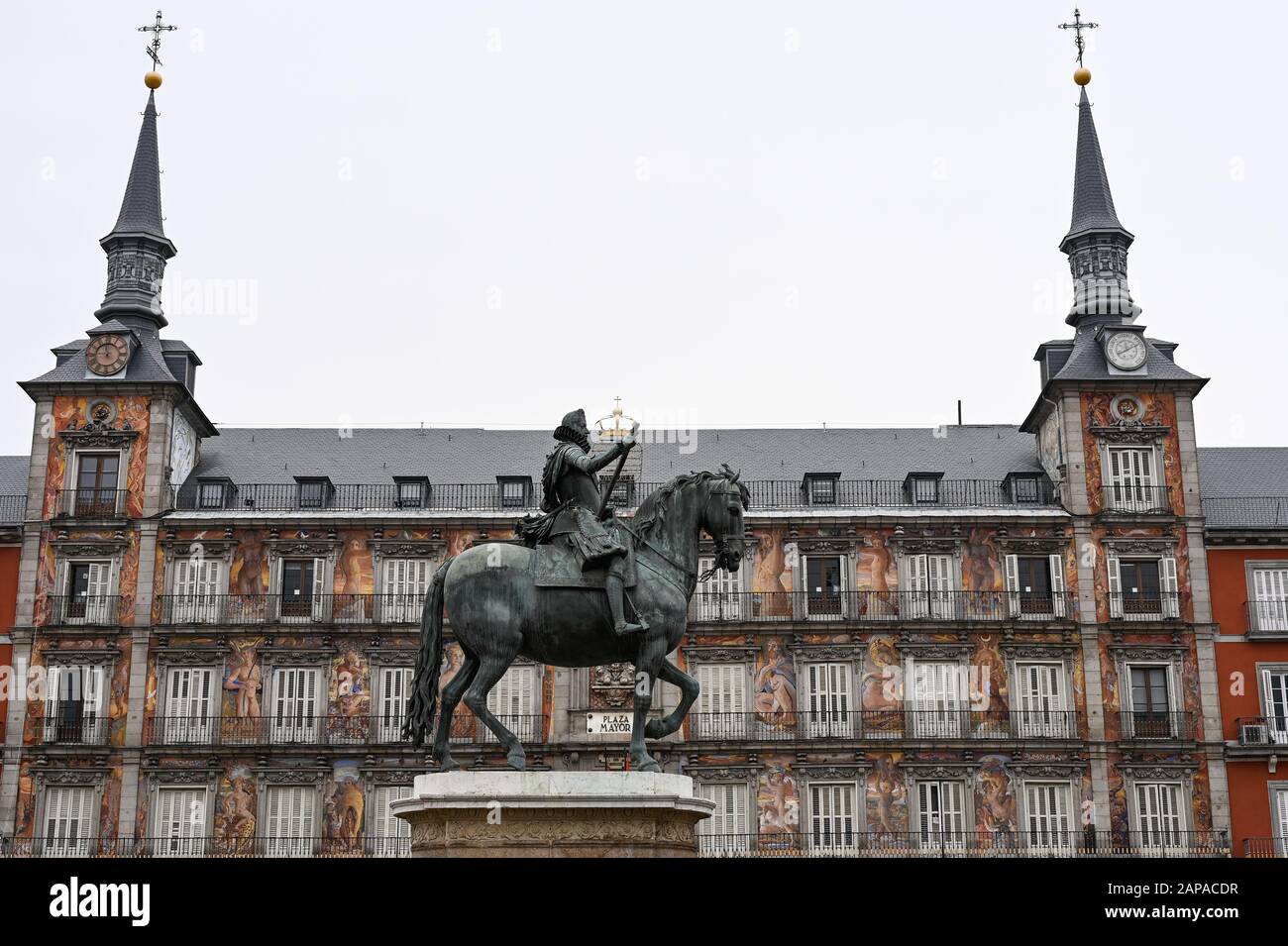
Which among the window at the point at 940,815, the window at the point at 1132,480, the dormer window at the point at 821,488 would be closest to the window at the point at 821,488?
the dormer window at the point at 821,488

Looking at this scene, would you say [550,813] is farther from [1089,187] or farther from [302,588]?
[1089,187]

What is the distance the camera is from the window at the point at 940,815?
4728 cm

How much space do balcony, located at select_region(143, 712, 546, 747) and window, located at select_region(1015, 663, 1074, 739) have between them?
1524cm

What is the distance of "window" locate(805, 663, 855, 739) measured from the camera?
48.6 metres

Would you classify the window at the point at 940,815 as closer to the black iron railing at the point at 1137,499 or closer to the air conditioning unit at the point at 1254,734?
the air conditioning unit at the point at 1254,734

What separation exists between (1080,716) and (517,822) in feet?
121

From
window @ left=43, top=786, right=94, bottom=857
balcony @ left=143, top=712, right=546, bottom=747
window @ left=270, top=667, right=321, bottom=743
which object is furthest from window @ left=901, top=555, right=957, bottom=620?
window @ left=43, top=786, right=94, bottom=857

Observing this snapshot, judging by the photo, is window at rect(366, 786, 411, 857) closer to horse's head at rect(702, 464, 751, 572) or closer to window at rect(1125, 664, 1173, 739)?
window at rect(1125, 664, 1173, 739)

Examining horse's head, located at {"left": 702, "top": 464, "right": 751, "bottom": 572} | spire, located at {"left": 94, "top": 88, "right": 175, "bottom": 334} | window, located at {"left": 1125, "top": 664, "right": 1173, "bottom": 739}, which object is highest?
spire, located at {"left": 94, "top": 88, "right": 175, "bottom": 334}

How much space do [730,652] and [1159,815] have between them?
1411 cm

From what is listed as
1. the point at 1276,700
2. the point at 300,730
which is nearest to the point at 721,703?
the point at 300,730

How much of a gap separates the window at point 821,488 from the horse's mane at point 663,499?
3596cm

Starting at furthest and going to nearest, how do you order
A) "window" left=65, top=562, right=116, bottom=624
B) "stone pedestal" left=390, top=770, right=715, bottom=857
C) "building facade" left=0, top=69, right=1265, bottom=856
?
"window" left=65, top=562, right=116, bottom=624 → "building facade" left=0, top=69, right=1265, bottom=856 → "stone pedestal" left=390, top=770, right=715, bottom=857
